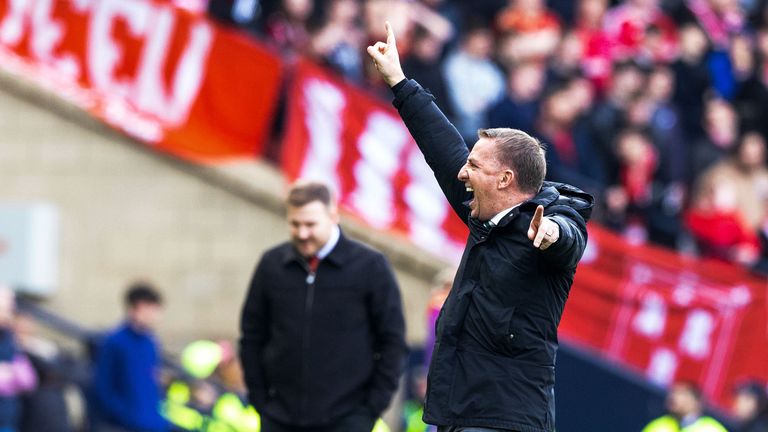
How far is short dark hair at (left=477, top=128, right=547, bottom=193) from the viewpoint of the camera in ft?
18.7

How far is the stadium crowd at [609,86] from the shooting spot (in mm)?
13789

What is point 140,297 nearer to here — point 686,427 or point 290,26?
point 290,26

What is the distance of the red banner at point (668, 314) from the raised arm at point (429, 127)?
702 cm

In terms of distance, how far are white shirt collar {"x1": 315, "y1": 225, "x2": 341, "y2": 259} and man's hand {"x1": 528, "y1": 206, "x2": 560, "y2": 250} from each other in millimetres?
2352

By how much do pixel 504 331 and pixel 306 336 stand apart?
2005 millimetres

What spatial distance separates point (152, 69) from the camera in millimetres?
13883

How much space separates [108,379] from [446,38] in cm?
528

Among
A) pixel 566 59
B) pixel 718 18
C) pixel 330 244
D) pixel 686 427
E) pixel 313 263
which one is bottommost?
pixel 686 427

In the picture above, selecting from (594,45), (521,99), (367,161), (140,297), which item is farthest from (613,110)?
(140,297)

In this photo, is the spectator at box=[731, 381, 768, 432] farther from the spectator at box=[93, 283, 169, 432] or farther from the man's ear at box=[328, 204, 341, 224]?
the man's ear at box=[328, 204, 341, 224]

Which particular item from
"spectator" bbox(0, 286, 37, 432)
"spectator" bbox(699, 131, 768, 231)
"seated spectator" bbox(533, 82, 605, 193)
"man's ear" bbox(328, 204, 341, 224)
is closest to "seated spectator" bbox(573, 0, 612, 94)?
"seated spectator" bbox(533, 82, 605, 193)

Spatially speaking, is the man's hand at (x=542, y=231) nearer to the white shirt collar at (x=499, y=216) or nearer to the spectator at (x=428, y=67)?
the white shirt collar at (x=499, y=216)

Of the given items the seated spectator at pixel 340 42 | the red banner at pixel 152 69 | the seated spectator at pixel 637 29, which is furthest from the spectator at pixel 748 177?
the red banner at pixel 152 69

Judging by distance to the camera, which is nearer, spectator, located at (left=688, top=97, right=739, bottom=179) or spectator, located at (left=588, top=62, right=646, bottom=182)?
spectator, located at (left=588, top=62, right=646, bottom=182)
